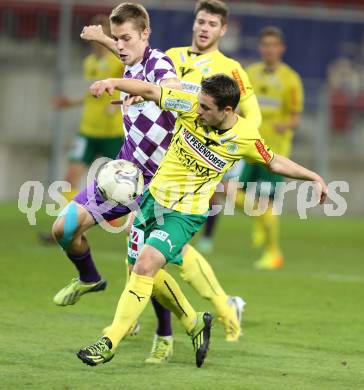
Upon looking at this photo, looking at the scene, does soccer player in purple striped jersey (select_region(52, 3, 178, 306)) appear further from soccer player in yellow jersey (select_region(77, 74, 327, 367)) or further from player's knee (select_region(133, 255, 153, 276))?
player's knee (select_region(133, 255, 153, 276))

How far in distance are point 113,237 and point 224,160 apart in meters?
7.78

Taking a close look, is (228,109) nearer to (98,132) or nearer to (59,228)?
(59,228)

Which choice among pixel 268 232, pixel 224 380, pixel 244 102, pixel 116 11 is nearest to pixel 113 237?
pixel 268 232

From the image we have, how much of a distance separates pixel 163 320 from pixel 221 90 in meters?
1.61

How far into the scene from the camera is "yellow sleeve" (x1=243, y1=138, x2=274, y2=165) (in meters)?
7.13

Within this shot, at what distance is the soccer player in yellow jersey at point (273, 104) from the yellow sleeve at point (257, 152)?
5.57 meters

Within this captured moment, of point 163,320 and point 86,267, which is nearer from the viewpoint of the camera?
point 163,320

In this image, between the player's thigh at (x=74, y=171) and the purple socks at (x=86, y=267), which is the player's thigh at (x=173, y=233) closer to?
the purple socks at (x=86, y=267)

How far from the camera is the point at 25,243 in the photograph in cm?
1348

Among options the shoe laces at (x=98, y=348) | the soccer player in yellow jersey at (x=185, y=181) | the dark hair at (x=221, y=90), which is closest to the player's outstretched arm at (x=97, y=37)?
the soccer player in yellow jersey at (x=185, y=181)

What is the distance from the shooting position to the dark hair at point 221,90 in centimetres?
686

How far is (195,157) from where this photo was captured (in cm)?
706

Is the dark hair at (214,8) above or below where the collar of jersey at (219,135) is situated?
above

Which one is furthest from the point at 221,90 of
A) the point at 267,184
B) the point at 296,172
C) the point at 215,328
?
the point at 267,184
